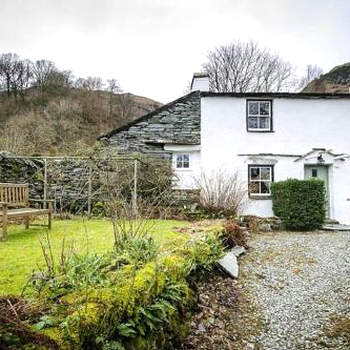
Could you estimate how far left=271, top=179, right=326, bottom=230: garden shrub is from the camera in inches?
418

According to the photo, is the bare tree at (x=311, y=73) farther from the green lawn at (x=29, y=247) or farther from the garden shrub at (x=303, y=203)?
the green lawn at (x=29, y=247)

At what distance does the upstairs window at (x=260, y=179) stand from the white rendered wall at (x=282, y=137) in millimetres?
232

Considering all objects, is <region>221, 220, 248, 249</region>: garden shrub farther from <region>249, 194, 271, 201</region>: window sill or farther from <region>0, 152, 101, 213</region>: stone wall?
<region>0, 152, 101, 213</region>: stone wall

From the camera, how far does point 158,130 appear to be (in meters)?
13.7

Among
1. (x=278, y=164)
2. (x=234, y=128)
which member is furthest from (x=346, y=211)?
(x=234, y=128)

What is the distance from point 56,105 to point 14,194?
656 inches

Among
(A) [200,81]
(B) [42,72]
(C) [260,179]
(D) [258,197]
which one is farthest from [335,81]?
(B) [42,72]

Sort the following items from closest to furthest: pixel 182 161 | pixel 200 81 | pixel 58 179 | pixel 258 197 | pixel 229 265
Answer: pixel 229 265
pixel 58 179
pixel 258 197
pixel 182 161
pixel 200 81

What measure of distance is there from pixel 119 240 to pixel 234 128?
9.42 meters

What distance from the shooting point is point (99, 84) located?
26.9 metres

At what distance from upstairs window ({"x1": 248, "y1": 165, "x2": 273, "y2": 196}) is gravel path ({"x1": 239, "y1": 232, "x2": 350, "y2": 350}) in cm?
405

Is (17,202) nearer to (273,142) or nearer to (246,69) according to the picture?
(273,142)

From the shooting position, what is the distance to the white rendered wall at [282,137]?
40.8 ft

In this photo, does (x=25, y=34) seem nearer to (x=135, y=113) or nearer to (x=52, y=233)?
(x=52, y=233)
